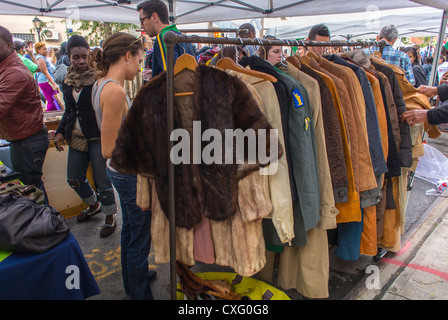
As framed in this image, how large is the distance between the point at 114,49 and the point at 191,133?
0.93 m

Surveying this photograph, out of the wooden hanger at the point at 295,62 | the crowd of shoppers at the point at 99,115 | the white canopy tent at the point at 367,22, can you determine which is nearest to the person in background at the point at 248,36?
the crowd of shoppers at the point at 99,115

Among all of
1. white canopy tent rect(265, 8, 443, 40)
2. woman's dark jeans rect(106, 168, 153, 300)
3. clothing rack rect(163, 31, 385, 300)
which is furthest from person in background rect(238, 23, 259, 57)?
white canopy tent rect(265, 8, 443, 40)

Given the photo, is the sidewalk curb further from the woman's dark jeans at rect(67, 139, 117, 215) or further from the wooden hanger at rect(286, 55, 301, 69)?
the woman's dark jeans at rect(67, 139, 117, 215)

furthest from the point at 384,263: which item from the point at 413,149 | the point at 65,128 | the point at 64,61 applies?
the point at 64,61

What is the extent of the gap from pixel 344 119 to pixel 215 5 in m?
5.11

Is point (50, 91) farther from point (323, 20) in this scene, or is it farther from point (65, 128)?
point (323, 20)

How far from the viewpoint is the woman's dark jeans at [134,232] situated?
2.09 m

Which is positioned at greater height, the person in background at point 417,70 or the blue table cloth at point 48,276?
the person in background at point 417,70

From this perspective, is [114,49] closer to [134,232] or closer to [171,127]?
[171,127]

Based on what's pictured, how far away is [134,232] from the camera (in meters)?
2.14

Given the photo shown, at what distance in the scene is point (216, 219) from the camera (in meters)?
1.72

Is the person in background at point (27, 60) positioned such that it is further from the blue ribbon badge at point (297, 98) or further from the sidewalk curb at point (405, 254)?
the sidewalk curb at point (405, 254)

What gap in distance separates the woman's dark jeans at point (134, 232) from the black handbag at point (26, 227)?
41cm
